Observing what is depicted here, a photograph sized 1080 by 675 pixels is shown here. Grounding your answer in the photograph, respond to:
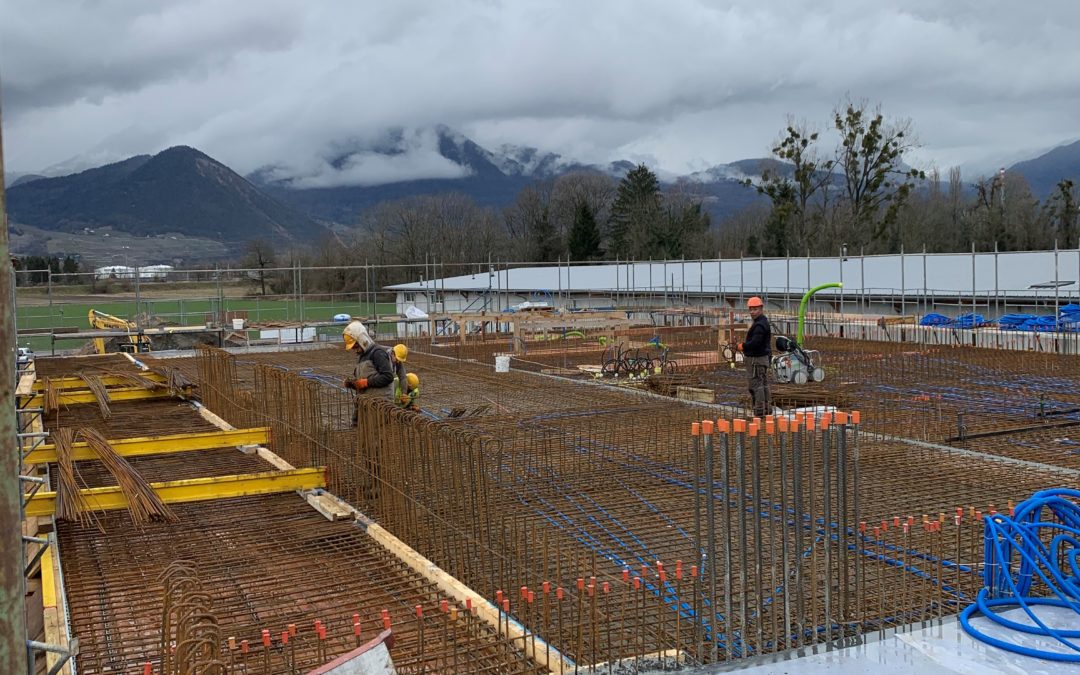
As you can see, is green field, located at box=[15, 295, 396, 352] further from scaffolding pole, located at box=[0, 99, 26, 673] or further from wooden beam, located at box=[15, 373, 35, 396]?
scaffolding pole, located at box=[0, 99, 26, 673]

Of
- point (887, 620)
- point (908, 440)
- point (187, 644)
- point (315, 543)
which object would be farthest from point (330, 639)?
point (908, 440)

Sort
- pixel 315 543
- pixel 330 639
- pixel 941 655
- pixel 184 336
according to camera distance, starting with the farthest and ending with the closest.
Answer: pixel 184 336 < pixel 315 543 < pixel 330 639 < pixel 941 655

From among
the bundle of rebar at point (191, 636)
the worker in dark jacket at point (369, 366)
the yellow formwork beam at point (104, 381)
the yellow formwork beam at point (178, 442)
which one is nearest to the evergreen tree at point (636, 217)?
the yellow formwork beam at point (104, 381)

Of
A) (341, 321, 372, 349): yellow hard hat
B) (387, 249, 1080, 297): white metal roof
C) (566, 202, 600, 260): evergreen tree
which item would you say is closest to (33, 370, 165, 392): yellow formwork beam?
(341, 321, 372, 349): yellow hard hat

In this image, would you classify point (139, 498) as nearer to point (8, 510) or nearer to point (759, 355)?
point (8, 510)

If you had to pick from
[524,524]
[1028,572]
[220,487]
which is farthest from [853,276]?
[524,524]

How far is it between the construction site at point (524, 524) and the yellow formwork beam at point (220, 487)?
0.03 meters

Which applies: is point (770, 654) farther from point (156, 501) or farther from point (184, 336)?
point (184, 336)

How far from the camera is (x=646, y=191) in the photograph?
62750mm

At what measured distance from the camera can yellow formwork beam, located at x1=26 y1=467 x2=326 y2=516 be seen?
7.50 meters

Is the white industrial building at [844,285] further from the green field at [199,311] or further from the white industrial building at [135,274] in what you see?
the white industrial building at [135,274]

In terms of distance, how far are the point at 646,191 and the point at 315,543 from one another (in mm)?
57640

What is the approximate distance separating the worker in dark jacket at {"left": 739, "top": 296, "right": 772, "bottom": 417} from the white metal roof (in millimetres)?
12798

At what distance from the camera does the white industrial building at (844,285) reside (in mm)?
25984
